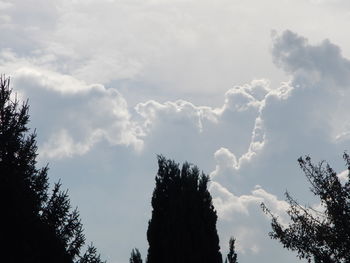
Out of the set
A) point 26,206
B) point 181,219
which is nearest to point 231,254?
point 181,219

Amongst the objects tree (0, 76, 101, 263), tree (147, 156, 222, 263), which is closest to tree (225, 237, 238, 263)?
tree (147, 156, 222, 263)

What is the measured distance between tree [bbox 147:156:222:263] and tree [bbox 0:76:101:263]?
11168 mm

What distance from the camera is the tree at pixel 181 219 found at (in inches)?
1214

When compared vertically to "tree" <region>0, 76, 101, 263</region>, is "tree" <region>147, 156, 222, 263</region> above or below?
above

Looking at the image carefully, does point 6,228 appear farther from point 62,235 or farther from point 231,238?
point 231,238

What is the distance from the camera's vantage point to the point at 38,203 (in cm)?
1922

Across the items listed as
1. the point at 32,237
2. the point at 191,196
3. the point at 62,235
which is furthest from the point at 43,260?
the point at 191,196

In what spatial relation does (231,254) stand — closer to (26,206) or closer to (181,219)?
(181,219)

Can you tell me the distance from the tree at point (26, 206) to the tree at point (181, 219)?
1117 centimetres

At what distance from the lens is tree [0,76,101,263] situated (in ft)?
57.2

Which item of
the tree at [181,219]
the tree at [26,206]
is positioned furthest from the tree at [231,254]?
the tree at [26,206]

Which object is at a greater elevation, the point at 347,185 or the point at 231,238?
the point at 231,238

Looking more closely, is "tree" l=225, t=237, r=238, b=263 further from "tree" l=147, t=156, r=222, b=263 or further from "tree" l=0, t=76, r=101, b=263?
"tree" l=0, t=76, r=101, b=263

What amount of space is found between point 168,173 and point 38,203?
1550 cm
